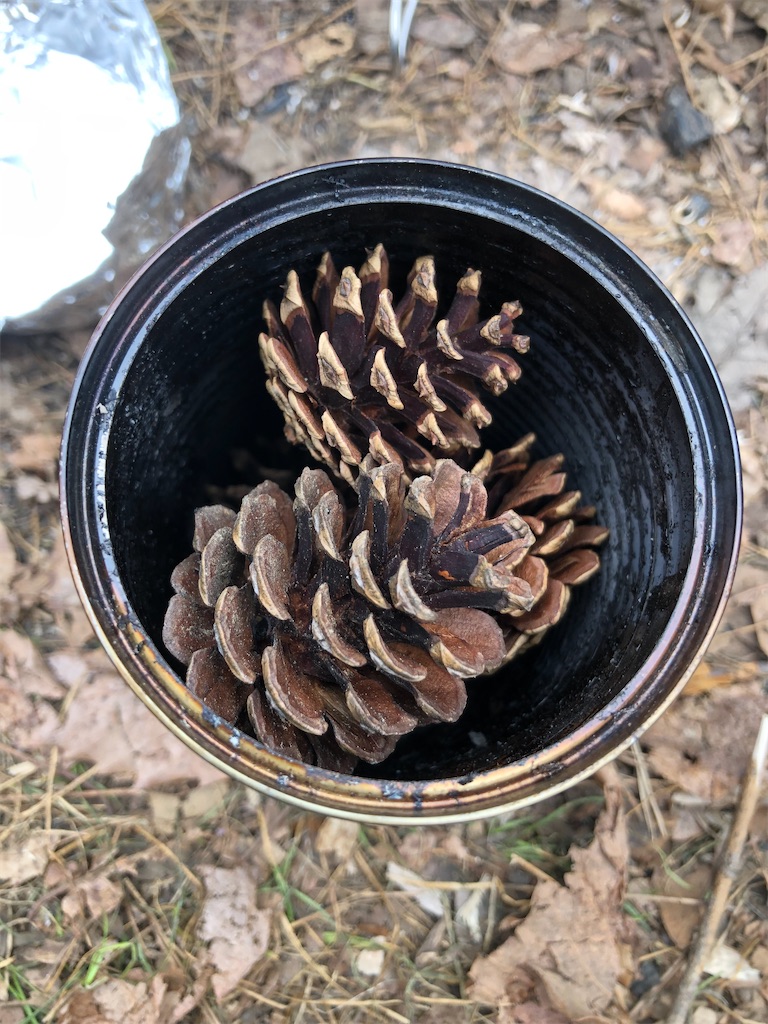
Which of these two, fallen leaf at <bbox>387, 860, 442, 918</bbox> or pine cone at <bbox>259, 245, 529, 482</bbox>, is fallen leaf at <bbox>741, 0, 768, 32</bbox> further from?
fallen leaf at <bbox>387, 860, 442, 918</bbox>

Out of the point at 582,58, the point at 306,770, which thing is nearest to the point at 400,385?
the point at 306,770

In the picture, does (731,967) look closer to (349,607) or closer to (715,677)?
(715,677)

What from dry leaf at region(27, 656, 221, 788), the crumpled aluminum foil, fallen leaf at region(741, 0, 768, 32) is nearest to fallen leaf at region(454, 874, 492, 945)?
dry leaf at region(27, 656, 221, 788)

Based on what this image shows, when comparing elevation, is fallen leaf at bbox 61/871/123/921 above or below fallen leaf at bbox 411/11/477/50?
below

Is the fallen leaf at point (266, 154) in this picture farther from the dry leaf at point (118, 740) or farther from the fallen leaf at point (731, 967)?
the fallen leaf at point (731, 967)

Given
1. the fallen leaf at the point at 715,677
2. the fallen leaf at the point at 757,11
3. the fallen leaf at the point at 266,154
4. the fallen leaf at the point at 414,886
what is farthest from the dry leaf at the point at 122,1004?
the fallen leaf at the point at 757,11

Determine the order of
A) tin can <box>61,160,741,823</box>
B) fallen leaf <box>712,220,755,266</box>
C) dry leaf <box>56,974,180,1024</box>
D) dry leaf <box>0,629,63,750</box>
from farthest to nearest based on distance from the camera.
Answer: fallen leaf <box>712,220,755,266</box>, dry leaf <box>0,629,63,750</box>, dry leaf <box>56,974,180,1024</box>, tin can <box>61,160,741,823</box>

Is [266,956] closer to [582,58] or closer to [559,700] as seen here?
[559,700]

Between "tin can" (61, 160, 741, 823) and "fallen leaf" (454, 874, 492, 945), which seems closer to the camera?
"tin can" (61, 160, 741, 823)
